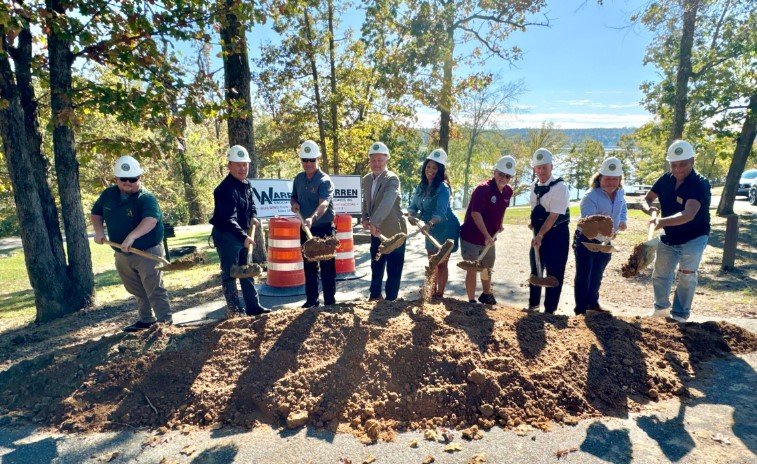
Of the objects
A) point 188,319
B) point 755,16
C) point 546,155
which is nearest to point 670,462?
point 546,155

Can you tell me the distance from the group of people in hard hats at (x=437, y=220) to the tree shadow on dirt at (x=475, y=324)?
0.71 meters

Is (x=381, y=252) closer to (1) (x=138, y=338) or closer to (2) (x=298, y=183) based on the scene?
(2) (x=298, y=183)

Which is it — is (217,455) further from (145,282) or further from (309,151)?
(309,151)

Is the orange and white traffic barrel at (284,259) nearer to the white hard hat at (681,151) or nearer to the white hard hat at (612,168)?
the white hard hat at (612,168)

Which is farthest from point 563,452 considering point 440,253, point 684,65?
point 684,65

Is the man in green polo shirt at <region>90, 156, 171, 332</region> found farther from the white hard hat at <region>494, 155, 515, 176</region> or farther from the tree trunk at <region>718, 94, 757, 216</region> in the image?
the tree trunk at <region>718, 94, 757, 216</region>

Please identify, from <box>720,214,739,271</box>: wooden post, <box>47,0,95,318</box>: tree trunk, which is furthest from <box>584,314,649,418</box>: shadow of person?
<box>47,0,95,318</box>: tree trunk

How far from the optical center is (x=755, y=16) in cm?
1254

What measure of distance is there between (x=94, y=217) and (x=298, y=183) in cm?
226

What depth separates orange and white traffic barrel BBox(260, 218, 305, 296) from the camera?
22.0 feet

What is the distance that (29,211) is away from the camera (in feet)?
18.6

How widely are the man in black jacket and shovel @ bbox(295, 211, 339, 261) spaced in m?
0.71

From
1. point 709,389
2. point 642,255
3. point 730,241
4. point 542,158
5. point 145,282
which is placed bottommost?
point 709,389

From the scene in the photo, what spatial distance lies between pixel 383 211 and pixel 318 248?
923 millimetres
